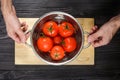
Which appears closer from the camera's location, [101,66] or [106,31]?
[106,31]

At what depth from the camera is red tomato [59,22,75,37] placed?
73 centimetres

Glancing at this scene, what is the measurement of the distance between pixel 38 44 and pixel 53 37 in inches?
1.9

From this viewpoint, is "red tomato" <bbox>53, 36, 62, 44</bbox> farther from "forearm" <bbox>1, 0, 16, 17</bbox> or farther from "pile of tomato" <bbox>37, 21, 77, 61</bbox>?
"forearm" <bbox>1, 0, 16, 17</bbox>

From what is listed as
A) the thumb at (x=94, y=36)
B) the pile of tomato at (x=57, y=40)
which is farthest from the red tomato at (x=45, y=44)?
the thumb at (x=94, y=36)

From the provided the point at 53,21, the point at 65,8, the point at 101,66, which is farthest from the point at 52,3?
the point at 101,66

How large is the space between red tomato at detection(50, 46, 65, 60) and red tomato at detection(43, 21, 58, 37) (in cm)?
4

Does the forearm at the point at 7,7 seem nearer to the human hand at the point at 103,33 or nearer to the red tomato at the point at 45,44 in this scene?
the red tomato at the point at 45,44

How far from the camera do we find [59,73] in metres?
0.89

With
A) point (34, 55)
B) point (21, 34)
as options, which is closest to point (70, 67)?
point (34, 55)

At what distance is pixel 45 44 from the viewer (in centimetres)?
73

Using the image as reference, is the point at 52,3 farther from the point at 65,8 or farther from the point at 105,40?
the point at 105,40

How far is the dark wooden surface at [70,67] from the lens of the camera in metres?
0.89

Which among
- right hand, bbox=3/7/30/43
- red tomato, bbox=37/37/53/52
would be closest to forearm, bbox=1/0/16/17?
right hand, bbox=3/7/30/43

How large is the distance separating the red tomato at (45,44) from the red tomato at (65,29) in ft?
0.13
